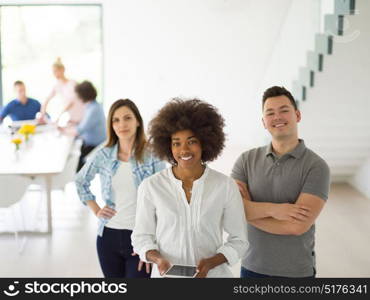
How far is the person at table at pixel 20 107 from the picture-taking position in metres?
5.01

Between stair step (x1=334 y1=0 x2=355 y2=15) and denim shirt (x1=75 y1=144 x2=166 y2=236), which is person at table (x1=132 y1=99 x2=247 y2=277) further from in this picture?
stair step (x1=334 y1=0 x2=355 y2=15)

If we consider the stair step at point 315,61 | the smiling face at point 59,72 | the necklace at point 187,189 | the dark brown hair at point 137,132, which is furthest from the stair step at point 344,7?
the smiling face at point 59,72

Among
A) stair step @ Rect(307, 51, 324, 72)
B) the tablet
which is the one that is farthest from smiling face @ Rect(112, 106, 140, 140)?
stair step @ Rect(307, 51, 324, 72)

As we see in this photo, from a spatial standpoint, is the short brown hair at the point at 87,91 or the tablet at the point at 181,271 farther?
the short brown hair at the point at 87,91

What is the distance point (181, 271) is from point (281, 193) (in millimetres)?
475

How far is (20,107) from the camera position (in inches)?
202

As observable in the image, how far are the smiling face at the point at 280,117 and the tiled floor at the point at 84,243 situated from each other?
6.22ft

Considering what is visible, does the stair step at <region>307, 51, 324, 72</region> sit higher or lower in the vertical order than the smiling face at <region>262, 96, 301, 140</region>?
higher

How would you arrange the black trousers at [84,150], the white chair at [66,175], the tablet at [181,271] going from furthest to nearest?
1. the black trousers at [84,150]
2. the white chair at [66,175]
3. the tablet at [181,271]

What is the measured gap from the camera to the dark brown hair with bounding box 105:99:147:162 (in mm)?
2486

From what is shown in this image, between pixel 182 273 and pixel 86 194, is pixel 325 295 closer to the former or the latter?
pixel 182 273

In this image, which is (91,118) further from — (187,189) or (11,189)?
(187,189)

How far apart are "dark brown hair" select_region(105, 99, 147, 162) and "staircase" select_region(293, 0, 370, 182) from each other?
71.8 inches

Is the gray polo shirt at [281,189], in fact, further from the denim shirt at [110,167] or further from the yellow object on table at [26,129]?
the yellow object on table at [26,129]
